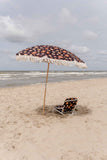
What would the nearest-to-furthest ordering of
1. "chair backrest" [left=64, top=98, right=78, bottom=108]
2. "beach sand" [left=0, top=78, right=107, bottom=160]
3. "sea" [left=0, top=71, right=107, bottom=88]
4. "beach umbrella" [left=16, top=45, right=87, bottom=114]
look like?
"beach sand" [left=0, top=78, right=107, bottom=160], "beach umbrella" [left=16, top=45, right=87, bottom=114], "chair backrest" [left=64, top=98, right=78, bottom=108], "sea" [left=0, top=71, right=107, bottom=88]

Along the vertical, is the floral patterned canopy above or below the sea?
above

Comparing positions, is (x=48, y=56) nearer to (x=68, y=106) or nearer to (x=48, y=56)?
(x=48, y=56)

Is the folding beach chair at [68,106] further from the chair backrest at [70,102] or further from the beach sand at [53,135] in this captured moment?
the beach sand at [53,135]

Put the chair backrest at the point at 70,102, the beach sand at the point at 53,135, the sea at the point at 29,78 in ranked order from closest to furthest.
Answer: the beach sand at the point at 53,135
the chair backrest at the point at 70,102
the sea at the point at 29,78

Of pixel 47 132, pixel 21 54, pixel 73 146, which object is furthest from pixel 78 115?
pixel 21 54

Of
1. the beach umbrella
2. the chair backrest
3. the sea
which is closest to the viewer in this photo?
the beach umbrella

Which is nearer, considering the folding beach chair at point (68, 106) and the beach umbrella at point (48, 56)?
the beach umbrella at point (48, 56)

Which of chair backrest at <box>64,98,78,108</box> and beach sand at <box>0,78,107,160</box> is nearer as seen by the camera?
beach sand at <box>0,78,107,160</box>

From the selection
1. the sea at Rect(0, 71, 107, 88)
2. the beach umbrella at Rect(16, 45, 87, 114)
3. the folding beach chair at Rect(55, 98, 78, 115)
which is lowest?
the sea at Rect(0, 71, 107, 88)

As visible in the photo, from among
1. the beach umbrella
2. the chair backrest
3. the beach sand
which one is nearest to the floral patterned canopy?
the beach umbrella

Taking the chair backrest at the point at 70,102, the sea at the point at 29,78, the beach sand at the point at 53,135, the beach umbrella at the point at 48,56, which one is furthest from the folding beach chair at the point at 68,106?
the sea at the point at 29,78

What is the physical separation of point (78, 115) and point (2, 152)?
3261mm

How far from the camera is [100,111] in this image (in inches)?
237

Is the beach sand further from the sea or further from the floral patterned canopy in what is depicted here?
the sea
